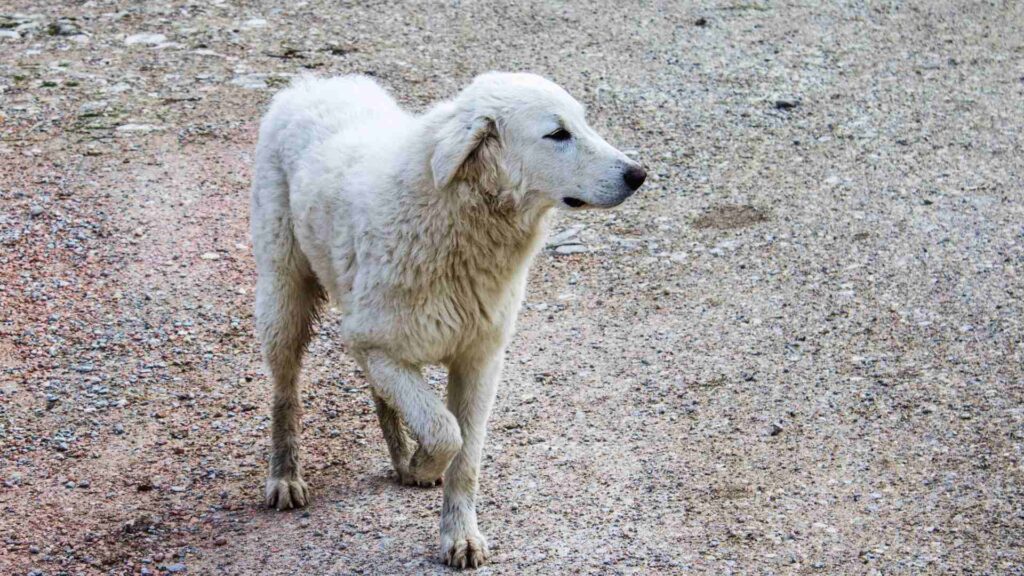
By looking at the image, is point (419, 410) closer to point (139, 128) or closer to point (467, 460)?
point (467, 460)

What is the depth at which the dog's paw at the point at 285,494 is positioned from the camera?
19.0 feet

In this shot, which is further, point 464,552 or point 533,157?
point 464,552

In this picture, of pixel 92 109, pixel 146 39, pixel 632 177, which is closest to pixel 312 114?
pixel 632 177

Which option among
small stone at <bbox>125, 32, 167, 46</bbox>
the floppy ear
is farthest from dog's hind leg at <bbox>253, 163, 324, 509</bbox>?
small stone at <bbox>125, 32, 167, 46</bbox>

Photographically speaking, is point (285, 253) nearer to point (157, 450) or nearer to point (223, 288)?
point (157, 450)

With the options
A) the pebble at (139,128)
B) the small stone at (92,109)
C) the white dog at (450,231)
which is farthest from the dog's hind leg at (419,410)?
the small stone at (92,109)

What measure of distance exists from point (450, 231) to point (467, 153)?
343 millimetres

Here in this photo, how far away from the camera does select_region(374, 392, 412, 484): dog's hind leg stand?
5.99m

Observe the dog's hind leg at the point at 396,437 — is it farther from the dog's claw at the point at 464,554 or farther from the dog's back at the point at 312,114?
the dog's back at the point at 312,114

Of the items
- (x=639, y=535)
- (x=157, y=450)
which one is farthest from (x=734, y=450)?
(x=157, y=450)

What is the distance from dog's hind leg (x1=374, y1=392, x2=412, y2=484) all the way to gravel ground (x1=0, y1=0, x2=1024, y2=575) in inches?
3.8

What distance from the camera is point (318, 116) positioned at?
230 inches

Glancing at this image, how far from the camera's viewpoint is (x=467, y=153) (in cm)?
488

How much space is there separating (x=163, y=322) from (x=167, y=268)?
67cm
